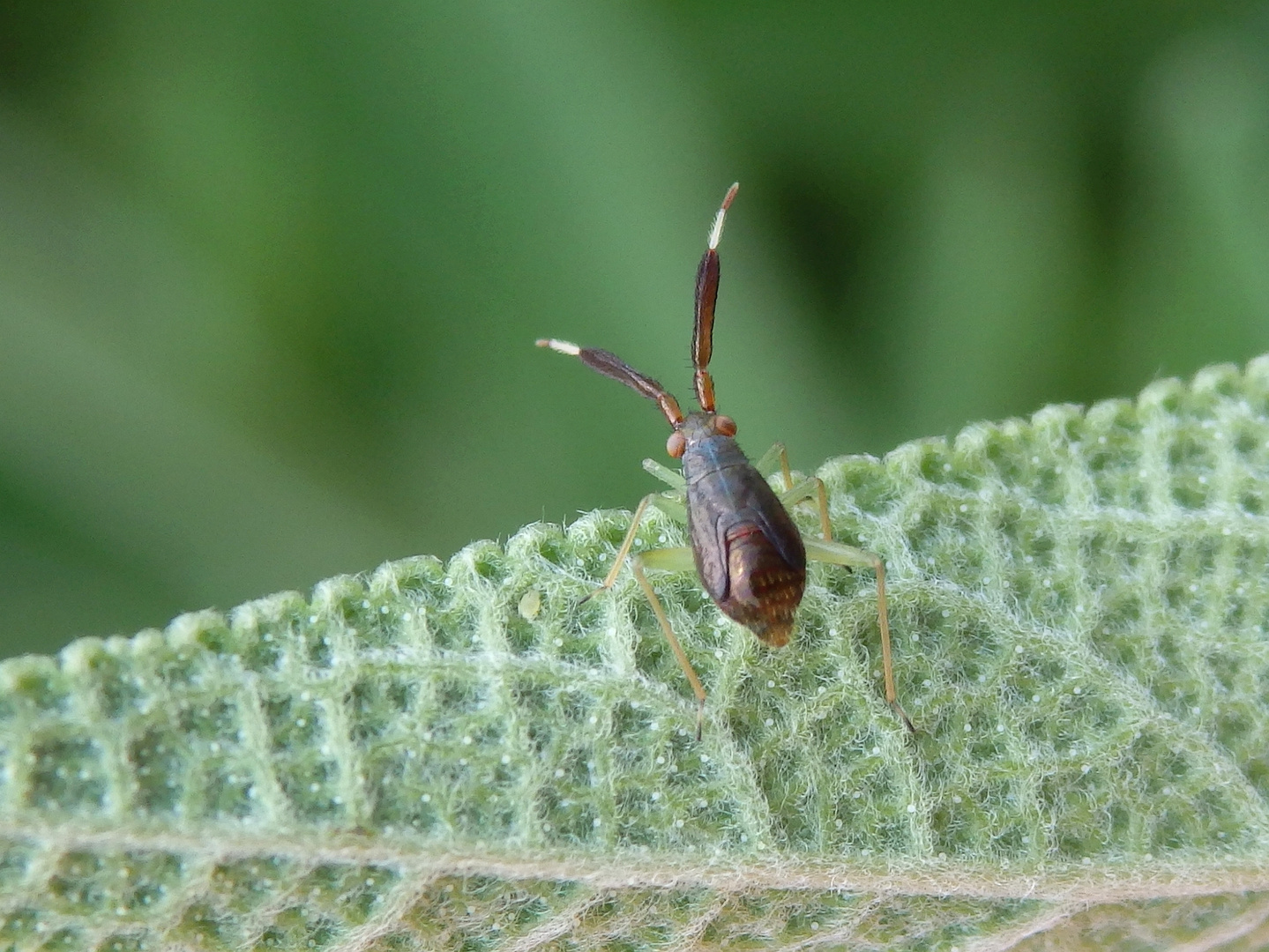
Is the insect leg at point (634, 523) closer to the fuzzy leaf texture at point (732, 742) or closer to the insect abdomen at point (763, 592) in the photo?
the fuzzy leaf texture at point (732, 742)

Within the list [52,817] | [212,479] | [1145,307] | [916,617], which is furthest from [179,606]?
[1145,307]

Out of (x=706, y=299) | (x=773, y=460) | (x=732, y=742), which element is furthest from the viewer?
(x=773, y=460)

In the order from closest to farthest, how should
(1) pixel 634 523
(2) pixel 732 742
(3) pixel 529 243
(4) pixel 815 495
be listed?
(2) pixel 732 742, (1) pixel 634 523, (4) pixel 815 495, (3) pixel 529 243

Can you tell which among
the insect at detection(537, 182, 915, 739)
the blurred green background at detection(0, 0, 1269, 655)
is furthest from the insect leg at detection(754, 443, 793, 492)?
the blurred green background at detection(0, 0, 1269, 655)

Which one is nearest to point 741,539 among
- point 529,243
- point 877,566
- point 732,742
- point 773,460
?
point 877,566

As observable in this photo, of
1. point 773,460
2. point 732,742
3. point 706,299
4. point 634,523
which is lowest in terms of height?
point 732,742

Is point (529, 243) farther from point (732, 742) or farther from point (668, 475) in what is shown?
point (732, 742)
